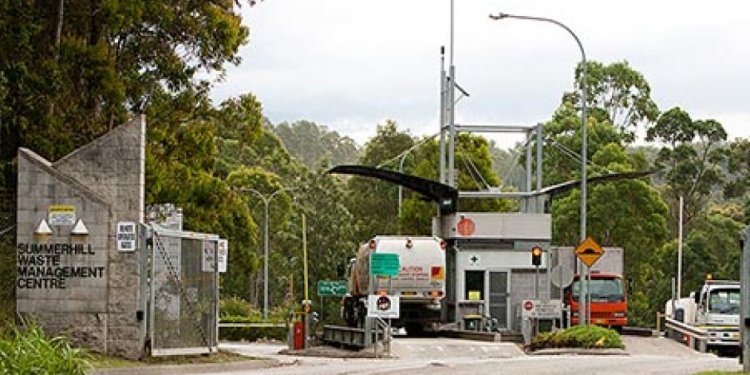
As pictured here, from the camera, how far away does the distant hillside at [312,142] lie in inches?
6250

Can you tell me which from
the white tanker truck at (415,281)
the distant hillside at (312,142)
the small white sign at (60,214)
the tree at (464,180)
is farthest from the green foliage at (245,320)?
the distant hillside at (312,142)

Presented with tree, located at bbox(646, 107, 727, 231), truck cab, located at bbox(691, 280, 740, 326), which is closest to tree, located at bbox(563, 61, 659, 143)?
tree, located at bbox(646, 107, 727, 231)

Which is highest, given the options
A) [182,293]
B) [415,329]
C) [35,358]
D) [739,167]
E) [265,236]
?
[739,167]

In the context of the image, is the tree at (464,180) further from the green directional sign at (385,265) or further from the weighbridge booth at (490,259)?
the green directional sign at (385,265)

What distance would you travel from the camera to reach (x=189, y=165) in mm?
42562

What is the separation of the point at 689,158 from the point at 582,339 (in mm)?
47626

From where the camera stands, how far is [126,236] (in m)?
Result: 27.6

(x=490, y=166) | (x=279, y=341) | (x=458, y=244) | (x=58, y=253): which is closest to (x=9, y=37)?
(x=58, y=253)

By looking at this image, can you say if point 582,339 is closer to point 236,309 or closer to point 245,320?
point 245,320

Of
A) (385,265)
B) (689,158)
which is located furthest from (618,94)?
(385,265)

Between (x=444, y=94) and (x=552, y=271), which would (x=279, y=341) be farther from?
(x=552, y=271)

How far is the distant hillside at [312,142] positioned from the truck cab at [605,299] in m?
101

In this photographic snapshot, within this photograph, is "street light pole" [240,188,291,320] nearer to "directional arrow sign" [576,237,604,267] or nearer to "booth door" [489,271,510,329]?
"booth door" [489,271,510,329]

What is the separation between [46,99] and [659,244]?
45.3 metres
